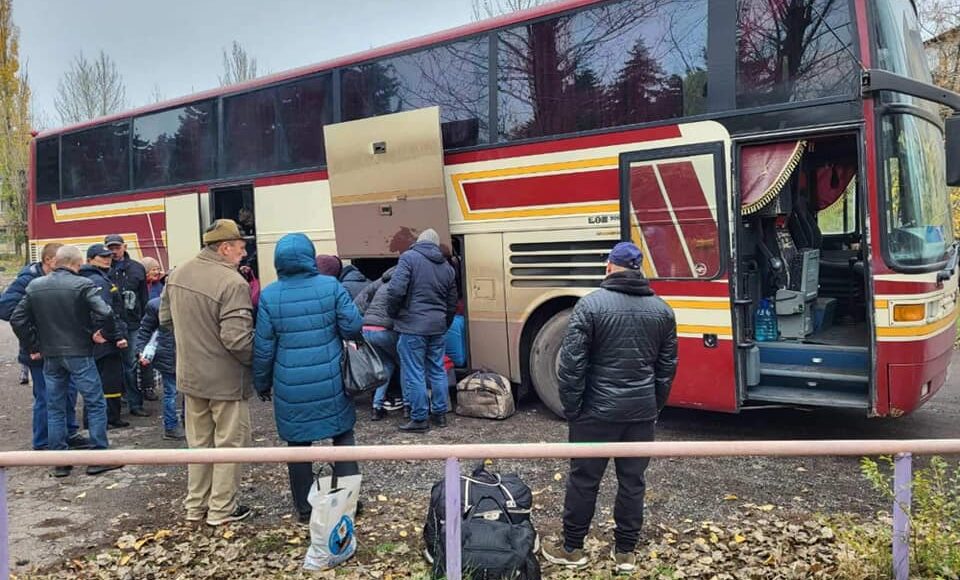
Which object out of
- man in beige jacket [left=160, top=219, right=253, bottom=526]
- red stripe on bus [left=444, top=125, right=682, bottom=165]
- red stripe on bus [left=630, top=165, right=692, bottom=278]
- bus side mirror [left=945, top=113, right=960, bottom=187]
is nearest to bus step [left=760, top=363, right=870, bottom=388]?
red stripe on bus [left=630, top=165, right=692, bottom=278]

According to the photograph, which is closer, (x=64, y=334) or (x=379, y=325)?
(x=64, y=334)

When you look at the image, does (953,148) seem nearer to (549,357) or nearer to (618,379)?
(618,379)

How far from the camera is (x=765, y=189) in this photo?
535cm


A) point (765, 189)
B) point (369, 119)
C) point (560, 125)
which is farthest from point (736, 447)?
point (369, 119)

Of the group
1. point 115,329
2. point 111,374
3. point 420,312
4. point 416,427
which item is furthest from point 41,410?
point 420,312

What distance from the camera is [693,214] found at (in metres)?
5.55

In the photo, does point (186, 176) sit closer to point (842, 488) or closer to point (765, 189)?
point (765, 189)

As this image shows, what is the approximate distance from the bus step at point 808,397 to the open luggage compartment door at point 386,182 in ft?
10.1

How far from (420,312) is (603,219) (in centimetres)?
179

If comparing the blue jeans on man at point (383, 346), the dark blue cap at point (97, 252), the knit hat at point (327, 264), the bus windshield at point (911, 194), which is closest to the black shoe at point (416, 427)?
the blue jeans on man at point (383, 346)

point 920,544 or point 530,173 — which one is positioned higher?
point 530,173

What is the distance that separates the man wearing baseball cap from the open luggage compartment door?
2007 millimetres

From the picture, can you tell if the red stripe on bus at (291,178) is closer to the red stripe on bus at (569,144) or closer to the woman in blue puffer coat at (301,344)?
the red stripe on bus at (569,144)

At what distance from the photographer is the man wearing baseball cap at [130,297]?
692 cm
